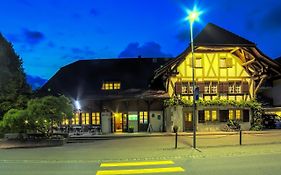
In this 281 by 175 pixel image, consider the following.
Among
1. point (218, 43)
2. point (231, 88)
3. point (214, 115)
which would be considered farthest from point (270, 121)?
point (218, 43)

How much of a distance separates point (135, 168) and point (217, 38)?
26975 mm

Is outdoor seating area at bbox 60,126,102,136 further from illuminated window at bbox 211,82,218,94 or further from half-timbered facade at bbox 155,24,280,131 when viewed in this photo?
illuminated window at bbox 211,82,218,94

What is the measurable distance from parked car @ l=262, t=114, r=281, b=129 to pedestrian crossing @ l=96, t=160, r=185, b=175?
92.6 feet

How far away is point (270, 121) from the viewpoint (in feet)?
137

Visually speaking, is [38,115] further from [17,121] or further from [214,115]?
[214,115]

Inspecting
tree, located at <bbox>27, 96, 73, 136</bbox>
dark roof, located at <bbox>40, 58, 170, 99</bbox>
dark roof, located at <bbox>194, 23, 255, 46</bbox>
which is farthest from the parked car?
tree, located at <bbox>27, 96, 73, 136</bbox>

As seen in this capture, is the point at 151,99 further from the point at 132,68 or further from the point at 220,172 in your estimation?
the point at 220,172

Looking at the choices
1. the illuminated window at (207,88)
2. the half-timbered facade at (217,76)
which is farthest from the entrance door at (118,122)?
the illuminated window at (207,88)

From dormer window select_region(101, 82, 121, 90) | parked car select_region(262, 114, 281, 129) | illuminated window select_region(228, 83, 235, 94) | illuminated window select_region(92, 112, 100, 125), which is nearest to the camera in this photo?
illuminated window select_region(228, 83, 235, 94)

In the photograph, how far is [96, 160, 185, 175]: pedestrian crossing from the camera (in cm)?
1334

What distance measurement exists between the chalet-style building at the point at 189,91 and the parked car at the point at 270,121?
377 centimetres

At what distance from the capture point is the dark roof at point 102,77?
4157 cm

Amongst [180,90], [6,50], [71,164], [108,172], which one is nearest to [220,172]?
[108,172]

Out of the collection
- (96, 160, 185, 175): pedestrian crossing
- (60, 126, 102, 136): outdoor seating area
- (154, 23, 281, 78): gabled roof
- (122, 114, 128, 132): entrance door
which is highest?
(154, 23, 281, 78): gabled roof
